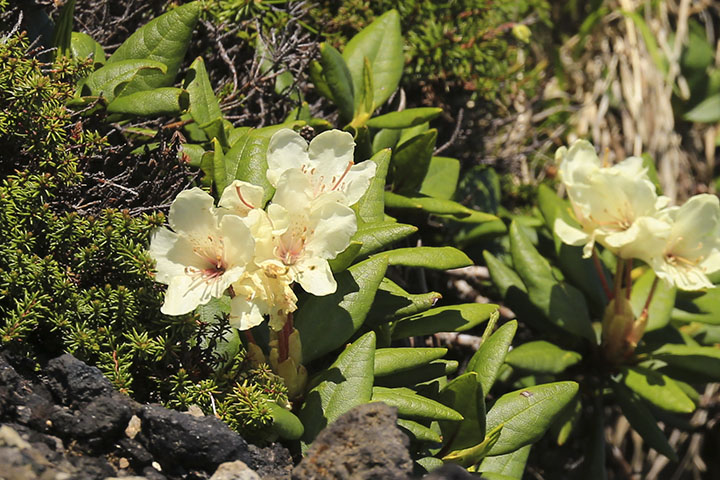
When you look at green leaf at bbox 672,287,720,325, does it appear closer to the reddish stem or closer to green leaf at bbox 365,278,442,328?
the reddish stem

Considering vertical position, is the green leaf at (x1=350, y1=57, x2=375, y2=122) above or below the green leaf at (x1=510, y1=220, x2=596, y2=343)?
above

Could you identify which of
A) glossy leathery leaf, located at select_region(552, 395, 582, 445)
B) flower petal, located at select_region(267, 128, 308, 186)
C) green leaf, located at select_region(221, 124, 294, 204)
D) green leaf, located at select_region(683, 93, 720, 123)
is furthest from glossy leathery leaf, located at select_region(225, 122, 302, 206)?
green leaf, located at select_region(683, 93, 720, 123)

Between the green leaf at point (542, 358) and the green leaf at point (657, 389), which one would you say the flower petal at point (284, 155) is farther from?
the green leaf at point (657, 389)

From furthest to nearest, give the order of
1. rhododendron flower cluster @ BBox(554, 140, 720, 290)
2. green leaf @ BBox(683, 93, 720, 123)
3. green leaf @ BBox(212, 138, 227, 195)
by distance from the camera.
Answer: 1. green leaf @ BBox(683, 93, 720, 123)
2. rhododendron flower cluster @ BBox(554, 140, 720, 290)
3. green leaf @ BBox(212, 138, 227, 195)

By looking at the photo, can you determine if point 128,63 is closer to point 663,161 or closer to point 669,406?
point 669,406

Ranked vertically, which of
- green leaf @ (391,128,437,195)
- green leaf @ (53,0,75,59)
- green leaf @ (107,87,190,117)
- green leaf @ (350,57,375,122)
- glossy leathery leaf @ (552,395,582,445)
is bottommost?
glossy leathery leaf @ (552,395,582,445)

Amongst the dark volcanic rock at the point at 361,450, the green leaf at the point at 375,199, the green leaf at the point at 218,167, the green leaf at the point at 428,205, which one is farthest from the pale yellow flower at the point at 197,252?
the green leaf at the point at 428,205

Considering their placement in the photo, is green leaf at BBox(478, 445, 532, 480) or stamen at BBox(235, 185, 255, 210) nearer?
stamen at BBox(235, 185, 255, 210)
